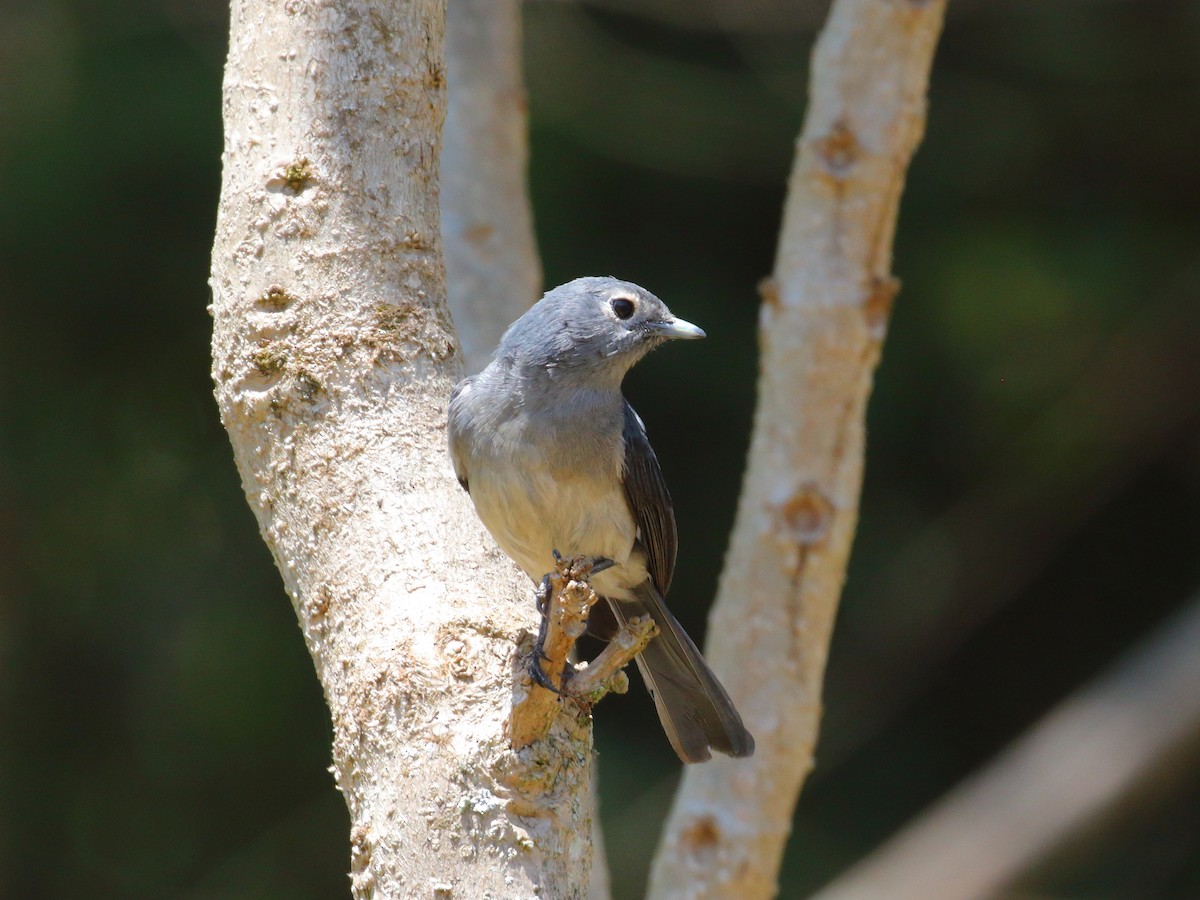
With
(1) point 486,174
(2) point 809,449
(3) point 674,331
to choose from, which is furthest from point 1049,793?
(1) point 486,174

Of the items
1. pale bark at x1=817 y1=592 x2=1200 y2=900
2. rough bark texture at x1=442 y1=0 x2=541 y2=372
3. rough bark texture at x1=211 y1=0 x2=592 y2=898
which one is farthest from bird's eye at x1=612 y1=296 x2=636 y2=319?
pale bark at x1=817 y1=592 x2=1200 y2=900

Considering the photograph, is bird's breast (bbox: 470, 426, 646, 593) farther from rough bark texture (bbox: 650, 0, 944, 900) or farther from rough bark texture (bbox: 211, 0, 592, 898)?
rough bark texture (bbox: 650, 0, 944, 900)

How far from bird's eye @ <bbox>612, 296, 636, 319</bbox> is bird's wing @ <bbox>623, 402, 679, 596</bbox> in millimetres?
225

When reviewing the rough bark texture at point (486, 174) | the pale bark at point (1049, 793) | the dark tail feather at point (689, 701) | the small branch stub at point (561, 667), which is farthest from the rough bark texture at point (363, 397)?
the pale bark at point (1049, 793)

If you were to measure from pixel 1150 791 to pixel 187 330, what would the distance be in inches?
171

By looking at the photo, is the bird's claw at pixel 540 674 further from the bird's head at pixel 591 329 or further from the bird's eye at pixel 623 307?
the bird's eye at pixel 623 307

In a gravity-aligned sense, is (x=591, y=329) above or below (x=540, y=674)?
above

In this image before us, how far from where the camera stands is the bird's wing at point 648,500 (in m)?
3.10

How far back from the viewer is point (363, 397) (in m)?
2.63

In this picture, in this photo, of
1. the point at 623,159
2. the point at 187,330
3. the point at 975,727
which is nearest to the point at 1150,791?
the point at 975,727

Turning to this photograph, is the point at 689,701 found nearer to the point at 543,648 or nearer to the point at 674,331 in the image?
the point at 674,331

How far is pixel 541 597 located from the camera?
2.32 m

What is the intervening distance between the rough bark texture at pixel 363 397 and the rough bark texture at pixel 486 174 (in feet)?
4.46

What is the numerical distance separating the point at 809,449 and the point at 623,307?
0.94 m
